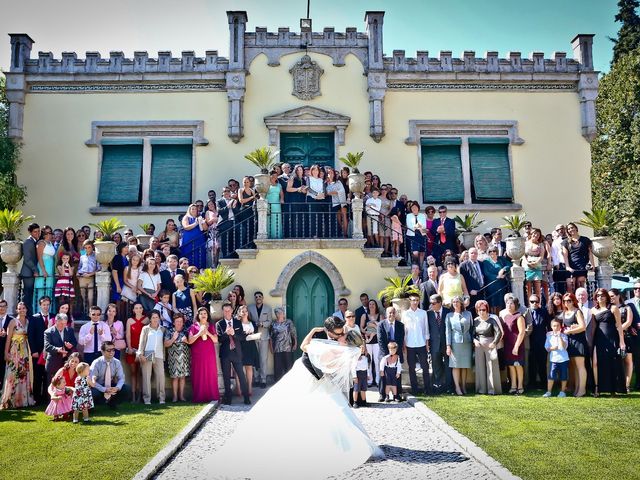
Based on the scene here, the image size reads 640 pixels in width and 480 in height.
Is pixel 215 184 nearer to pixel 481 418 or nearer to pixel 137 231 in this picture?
pixel 137 231

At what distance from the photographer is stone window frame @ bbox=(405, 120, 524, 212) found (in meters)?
16.1

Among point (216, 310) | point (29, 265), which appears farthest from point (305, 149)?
point (29, 265)

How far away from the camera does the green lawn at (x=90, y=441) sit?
679cm

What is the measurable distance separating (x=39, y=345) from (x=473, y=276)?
813cm

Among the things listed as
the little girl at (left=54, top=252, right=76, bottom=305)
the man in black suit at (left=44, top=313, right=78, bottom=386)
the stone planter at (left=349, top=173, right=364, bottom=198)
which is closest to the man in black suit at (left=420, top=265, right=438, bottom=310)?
the stone planter at (left=349, top=173, right=364, bottom=198)

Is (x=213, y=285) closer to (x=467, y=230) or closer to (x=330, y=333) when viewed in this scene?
(x=330, y=333)

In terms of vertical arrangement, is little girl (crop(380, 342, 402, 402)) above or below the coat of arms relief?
below

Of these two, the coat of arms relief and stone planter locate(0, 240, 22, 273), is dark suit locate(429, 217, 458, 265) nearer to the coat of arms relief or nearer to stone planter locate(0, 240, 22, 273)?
the coat of arms relief

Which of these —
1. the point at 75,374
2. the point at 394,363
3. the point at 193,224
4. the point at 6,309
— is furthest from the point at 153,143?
the point at 394,363

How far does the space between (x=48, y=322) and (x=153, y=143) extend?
635 cm

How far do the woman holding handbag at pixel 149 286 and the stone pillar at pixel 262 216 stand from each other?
2246 mm

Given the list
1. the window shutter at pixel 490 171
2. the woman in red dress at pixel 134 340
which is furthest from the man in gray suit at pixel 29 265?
the window shutter at pixel 490 171

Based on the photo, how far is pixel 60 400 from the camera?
9.43 meters

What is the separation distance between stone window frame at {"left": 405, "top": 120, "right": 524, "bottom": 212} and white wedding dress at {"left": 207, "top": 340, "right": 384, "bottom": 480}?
9.59m
